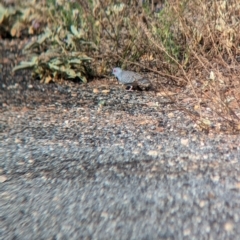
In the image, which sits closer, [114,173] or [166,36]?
[114,173]

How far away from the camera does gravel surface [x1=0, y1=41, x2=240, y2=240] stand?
2.86 m

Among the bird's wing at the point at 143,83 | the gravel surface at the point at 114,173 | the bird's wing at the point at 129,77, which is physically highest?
the gravel surface at the point at 114,173

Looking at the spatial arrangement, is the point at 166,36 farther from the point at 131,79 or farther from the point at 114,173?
the point at 114,173

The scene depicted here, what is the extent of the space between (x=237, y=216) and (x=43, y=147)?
148 cm

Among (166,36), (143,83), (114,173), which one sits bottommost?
(143,83)

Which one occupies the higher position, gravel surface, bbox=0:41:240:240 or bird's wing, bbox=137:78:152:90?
gravel surface, bbox=0:41:240:240

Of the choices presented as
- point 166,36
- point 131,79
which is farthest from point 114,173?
point 166,36

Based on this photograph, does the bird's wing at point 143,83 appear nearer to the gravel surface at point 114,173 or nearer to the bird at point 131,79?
the bird at point 131,79

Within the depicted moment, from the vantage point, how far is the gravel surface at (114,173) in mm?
2855

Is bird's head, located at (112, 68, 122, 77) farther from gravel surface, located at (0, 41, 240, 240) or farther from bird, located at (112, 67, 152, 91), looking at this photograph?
gravel surface, located at (0, 41, 240, 240)

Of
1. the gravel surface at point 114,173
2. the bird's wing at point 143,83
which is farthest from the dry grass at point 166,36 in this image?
the gravel surface at point 114,173

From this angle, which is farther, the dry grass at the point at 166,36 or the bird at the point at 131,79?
the dry grass at the point at 166,36

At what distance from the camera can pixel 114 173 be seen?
336 centimetres

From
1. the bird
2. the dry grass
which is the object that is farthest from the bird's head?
the dry grass
